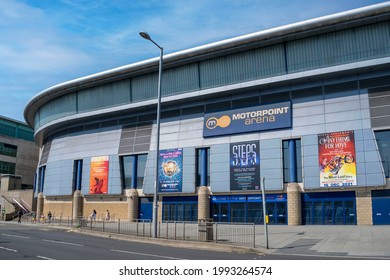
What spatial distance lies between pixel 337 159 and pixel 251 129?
890cm

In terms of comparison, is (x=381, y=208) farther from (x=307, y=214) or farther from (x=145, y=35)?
(x=145, y=35)

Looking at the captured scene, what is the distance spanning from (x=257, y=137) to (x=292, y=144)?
11.7 ft

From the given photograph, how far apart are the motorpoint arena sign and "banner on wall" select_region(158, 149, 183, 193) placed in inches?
162

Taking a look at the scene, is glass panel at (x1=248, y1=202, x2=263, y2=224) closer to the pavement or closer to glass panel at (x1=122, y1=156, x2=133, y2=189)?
the pavement

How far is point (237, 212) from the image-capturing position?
40.2 meters

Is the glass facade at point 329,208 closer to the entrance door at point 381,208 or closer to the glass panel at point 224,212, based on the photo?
the entrance door at point 381,208

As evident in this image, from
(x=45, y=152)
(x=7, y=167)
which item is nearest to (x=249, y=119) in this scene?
(x=45, y=152)

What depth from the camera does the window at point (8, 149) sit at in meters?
78.2

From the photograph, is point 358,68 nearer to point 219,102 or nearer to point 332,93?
point 332,93

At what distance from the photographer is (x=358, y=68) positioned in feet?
113

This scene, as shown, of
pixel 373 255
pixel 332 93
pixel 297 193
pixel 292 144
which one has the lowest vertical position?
pixel 373 255

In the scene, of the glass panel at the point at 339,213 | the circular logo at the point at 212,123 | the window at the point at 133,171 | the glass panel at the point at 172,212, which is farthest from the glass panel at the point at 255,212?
the window at the point at 133,171

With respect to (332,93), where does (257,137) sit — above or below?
below

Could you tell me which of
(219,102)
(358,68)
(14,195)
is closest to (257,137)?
(219,102)
